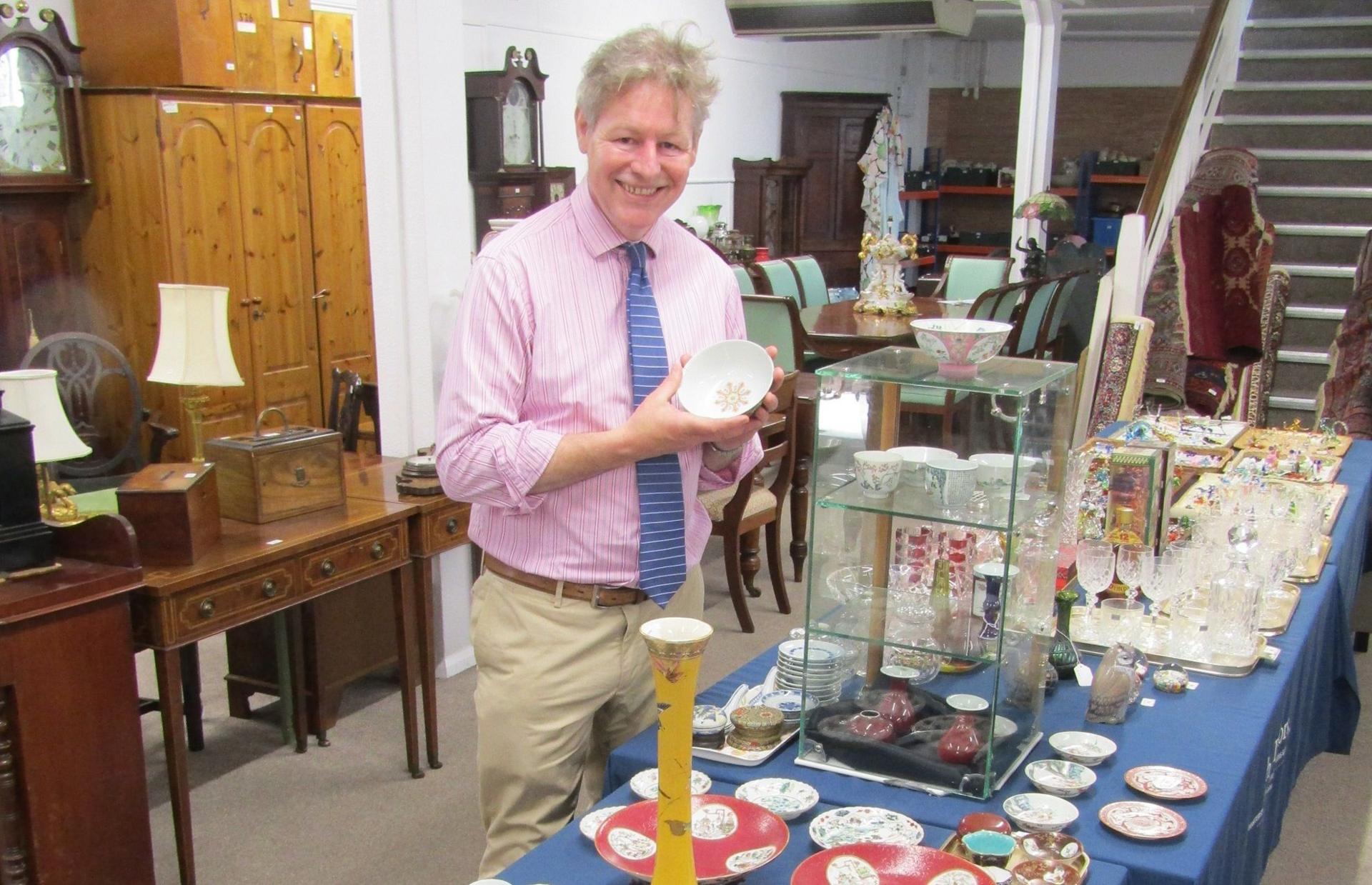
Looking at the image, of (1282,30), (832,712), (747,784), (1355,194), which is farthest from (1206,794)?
(1282,30)

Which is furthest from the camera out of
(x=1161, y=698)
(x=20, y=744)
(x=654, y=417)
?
(x=20, y=744)

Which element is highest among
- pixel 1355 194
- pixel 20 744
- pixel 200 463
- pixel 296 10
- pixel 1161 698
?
pixel 296 10

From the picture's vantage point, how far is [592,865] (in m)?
1.49

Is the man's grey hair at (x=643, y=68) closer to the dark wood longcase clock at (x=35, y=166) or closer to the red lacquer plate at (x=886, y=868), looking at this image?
the red lacquer plate at (x=886, y=868)

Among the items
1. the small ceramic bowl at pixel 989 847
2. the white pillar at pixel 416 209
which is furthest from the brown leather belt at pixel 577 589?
the white pillar at pixel 416 209

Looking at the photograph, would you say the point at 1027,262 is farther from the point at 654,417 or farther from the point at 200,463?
the point at 654,417

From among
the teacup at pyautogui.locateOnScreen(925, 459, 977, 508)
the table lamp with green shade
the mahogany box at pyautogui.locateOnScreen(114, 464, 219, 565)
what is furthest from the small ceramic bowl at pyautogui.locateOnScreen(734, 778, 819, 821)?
the table lamp with green shade

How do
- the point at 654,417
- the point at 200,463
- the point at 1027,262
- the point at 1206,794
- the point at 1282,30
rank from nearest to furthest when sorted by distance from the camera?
the point at 654,417 → the point at 1206,794 → the point at 200,463 → the point at 1282,30 → the point at 1027,262

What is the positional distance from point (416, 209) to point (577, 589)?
7.35 ft

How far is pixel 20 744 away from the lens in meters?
2.25

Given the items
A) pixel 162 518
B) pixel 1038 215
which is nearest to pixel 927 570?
pixel 162 518

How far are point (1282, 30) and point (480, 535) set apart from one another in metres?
6.96

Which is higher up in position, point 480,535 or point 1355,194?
point 1355,194

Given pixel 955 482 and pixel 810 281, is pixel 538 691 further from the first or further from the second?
pixel 810 281
